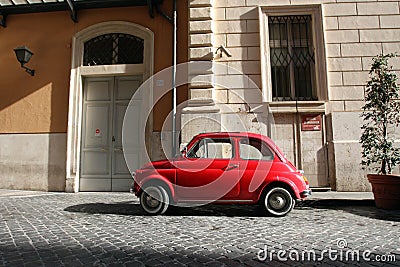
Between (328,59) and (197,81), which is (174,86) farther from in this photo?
(328,59)

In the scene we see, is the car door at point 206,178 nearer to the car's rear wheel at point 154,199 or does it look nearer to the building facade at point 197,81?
the car's rear wheel at point 154,199

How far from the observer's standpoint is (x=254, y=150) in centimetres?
502

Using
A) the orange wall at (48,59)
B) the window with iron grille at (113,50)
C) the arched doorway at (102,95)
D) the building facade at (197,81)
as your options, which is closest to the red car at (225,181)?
the building facade at (197,81)

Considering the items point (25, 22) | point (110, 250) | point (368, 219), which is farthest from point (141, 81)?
point (368, 219)

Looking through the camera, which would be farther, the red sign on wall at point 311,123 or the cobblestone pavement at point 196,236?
the red sign on wall at point 311,123

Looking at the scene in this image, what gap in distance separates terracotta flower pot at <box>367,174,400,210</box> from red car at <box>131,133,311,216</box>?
1.79m

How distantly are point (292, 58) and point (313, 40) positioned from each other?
2.67ft

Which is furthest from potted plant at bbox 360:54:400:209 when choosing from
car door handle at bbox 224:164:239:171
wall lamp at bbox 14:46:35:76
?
wall lamp at bbox 14:46:35:76

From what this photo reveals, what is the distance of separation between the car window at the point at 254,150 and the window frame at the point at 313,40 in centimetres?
318

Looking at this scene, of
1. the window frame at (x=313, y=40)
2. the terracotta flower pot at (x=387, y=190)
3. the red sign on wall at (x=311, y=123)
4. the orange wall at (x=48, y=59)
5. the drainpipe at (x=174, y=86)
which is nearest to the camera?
the terracotta flower pot at (x=387, y=190)

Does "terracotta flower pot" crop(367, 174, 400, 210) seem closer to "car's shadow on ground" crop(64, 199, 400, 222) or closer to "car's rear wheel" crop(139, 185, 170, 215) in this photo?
"car's shadow on ground" crop(64, 199, 400, 222)

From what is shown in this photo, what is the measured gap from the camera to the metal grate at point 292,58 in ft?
27.2

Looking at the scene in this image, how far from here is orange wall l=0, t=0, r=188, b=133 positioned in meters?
8.64

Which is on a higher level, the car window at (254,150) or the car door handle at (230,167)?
the car window at (254,150)
